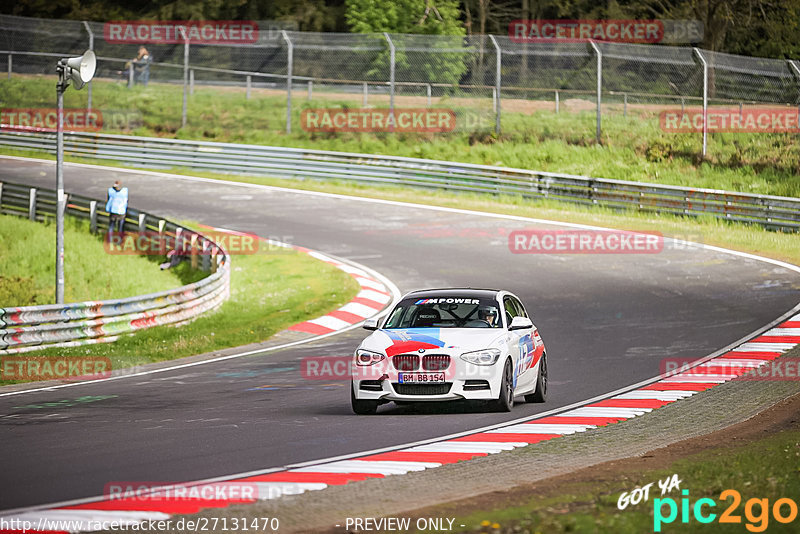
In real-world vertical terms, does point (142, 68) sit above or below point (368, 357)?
above

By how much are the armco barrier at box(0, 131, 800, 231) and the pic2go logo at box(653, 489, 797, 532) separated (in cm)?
2242

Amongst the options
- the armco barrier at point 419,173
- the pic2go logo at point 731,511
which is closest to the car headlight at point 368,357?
the pic2go logo at point 731,511

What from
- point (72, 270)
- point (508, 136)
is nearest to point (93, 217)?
point (72, 270)

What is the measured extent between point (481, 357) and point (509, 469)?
2.81 m

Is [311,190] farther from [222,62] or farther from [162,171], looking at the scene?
[222,62]

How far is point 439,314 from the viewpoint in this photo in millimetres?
13414

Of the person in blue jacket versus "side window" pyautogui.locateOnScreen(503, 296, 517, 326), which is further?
the person in blue jacket

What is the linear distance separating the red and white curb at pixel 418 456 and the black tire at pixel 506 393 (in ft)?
1.43

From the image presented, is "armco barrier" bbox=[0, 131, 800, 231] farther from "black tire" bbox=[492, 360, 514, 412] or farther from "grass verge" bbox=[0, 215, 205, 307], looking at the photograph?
"black tire" bbox=[492, 360, 514, 412]

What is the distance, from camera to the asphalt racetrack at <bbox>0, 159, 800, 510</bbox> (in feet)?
33.4

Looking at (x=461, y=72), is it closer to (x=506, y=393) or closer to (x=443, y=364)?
(x=506, y=393)

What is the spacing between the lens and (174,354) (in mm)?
18312

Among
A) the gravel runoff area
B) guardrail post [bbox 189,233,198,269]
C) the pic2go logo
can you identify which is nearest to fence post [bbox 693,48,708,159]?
guardrail post [bbox 189,233,198,269]

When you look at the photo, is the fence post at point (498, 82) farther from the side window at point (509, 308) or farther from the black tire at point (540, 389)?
the black tire at point (540, 389)
